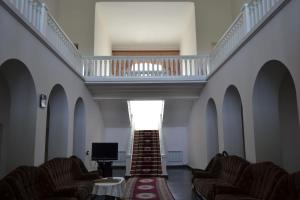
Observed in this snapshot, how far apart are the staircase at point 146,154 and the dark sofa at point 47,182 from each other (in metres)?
3.49

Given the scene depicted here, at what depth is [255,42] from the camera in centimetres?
500

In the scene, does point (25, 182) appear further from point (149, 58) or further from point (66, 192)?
point (149, 58)

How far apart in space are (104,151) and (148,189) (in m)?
1.62

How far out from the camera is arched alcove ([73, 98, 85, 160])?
8.20 meters

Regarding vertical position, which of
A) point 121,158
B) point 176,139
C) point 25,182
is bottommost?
point 121,158

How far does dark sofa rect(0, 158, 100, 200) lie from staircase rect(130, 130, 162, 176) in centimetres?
349

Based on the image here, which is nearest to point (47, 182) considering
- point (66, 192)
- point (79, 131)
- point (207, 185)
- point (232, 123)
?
point (66, 192)

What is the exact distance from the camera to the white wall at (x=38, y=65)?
390 cm

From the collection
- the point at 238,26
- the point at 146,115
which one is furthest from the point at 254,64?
the point at 146,115

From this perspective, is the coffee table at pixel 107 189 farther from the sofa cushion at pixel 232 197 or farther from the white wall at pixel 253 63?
the white wall at pixel 253 63

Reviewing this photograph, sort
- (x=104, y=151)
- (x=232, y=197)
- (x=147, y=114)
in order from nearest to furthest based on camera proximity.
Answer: (x=232, y=197)
(x=104, y=151)
(x=147, y=114)

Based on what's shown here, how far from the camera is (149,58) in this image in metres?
9.56

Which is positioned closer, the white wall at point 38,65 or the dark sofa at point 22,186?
the dark sofa at point 22,186

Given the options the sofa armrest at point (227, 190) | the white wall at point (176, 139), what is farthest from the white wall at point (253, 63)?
the white wall at point (176, 139)
